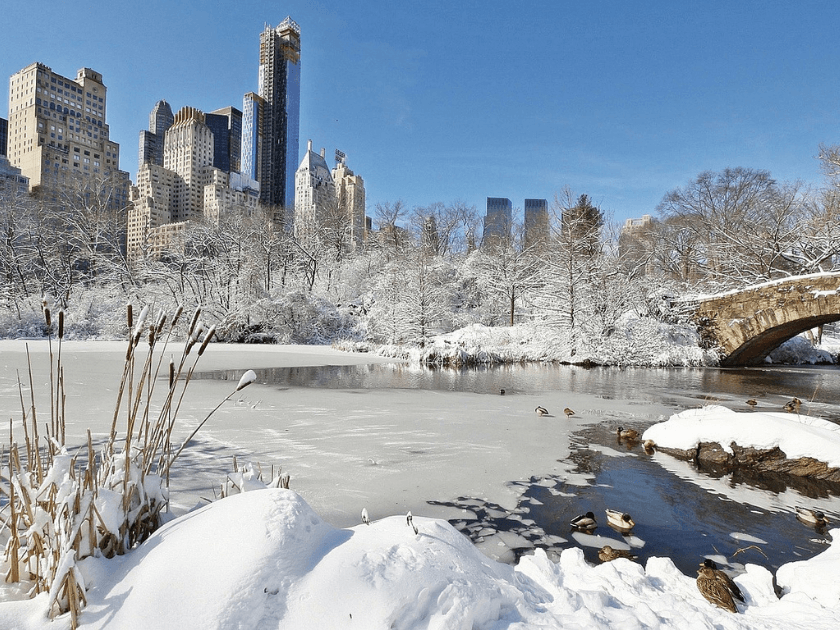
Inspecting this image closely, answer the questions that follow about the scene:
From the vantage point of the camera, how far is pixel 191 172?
112 metres

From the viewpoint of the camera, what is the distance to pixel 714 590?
2070 mm

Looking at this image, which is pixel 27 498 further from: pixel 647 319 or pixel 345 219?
pixel 345 219

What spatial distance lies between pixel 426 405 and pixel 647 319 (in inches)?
523

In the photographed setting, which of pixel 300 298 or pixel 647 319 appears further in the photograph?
pixel 300 298

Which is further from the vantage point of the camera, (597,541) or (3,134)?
(3,134)

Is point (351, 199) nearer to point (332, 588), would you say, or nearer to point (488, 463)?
point (488, 463)

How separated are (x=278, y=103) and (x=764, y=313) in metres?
143

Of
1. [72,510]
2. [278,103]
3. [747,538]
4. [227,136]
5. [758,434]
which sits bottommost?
[747,538]

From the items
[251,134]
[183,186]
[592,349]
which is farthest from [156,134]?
[592,349]

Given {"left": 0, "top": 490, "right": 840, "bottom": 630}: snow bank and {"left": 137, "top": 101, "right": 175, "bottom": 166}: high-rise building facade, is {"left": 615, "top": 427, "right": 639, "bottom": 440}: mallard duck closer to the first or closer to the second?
{"left": 0, "top": 490, "right": 840, "bottom": 630}: snow bank

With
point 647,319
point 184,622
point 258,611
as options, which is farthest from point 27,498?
point 647,319

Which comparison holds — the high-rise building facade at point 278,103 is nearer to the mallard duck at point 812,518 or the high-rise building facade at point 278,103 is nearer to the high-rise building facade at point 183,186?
the high-rise building facade at point 183,186

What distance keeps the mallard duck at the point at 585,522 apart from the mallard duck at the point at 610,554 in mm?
256

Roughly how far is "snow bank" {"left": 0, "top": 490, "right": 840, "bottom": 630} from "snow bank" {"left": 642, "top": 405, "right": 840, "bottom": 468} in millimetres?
2933
